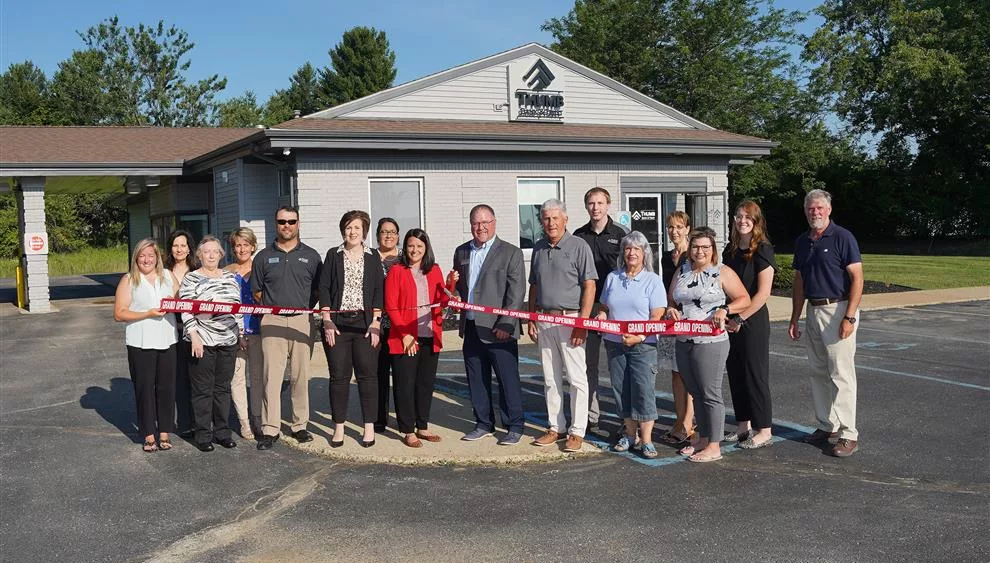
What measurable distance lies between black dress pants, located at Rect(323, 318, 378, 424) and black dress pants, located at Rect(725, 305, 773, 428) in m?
2.75

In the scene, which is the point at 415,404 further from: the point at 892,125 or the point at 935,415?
the point at 892,125

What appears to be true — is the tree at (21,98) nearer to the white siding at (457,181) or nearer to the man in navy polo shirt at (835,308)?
the white siding at (457,181)

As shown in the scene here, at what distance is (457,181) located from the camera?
52.9 feet

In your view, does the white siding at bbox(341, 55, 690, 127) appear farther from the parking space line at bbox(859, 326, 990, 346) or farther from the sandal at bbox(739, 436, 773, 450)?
the sandal at bbox(739, 436, 773, 450)

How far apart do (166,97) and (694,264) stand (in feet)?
200

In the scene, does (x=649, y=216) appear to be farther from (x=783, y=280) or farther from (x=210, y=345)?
(x=210, y=345)

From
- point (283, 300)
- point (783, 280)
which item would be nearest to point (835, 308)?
point (283, 300)

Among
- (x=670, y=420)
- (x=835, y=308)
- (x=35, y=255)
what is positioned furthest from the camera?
(x=35, y=255)

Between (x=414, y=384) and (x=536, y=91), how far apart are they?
1221 centimetres

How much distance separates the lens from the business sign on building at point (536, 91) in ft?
58.6

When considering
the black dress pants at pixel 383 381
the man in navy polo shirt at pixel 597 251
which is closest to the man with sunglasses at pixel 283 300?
the black dress pants at pixel 383 381

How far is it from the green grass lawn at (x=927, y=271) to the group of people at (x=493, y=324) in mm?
14870

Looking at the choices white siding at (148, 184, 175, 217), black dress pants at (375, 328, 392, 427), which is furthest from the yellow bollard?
black dress pants at (375, 328, 392, 427)

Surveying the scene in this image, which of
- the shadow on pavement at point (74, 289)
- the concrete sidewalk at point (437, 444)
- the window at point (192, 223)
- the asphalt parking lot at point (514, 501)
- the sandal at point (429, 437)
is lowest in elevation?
the asphalt parking lot at point (514, 501)
